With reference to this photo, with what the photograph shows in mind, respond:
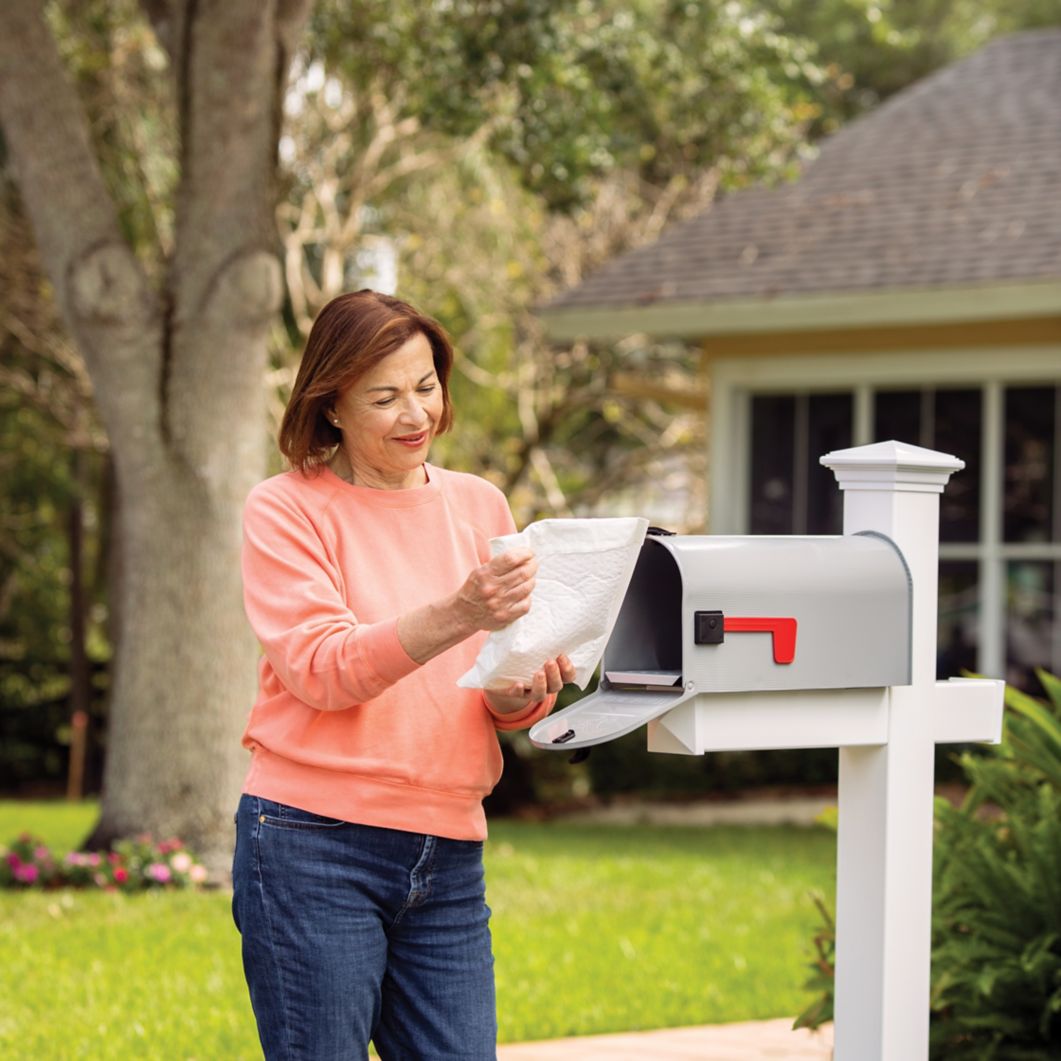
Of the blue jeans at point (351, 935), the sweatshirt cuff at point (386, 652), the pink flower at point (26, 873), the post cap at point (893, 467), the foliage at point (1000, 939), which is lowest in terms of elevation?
the pink flower at point (26, 873)

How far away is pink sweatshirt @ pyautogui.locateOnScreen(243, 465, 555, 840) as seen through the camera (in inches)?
106

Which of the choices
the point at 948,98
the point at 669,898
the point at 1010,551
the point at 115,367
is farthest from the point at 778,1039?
the point at 948,98

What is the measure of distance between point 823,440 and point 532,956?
568 cm

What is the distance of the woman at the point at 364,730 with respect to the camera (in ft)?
8.85

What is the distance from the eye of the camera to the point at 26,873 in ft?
25.5

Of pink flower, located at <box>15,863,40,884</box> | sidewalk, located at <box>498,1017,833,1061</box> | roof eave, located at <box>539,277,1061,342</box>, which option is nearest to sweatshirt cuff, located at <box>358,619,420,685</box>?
sidewalk, located at <box>498,1017,833,1061</box>

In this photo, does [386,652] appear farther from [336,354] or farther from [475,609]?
[336,354]

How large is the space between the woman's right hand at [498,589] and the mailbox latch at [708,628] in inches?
14.0

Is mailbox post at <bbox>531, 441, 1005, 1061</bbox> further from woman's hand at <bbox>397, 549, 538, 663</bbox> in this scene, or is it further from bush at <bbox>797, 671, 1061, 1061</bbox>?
bush at <bbox>797, 671, 1061, 1061</bbox>

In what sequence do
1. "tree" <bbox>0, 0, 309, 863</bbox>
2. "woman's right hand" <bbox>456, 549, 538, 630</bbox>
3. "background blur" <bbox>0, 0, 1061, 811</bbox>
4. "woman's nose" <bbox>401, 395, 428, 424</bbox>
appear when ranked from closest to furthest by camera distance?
"woman's right hand" <bbox>456, 549, 538, 630</bbox> < "woman's nose" <bbox>401, 395, 428, 424</bbox> < "tree" <bbox>0, 0, 309, 863</bbox> < "background blur" <bbox>0, 0, 1061, 811</bbox>

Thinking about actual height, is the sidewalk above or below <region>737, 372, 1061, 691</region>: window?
below

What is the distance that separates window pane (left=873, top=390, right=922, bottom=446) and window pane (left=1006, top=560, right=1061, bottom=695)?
103 cm

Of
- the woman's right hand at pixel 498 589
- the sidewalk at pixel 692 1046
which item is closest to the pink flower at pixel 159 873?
the sidewalk at pixel 692 1046

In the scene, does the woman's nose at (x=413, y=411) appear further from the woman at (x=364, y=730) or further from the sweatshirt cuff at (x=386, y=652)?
the sweatshirt cuff at (x=386, y=652)
